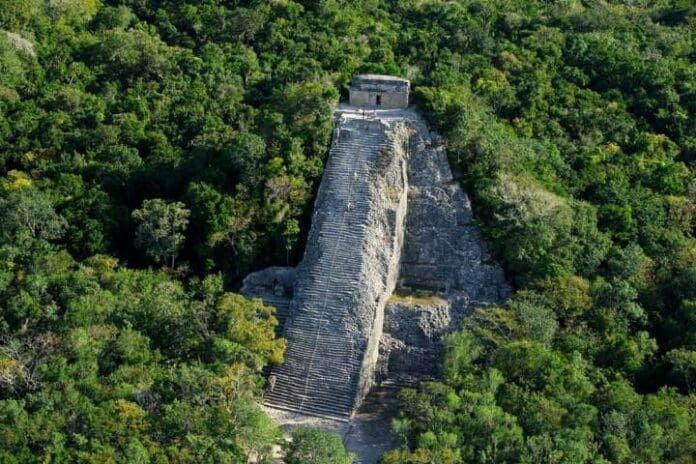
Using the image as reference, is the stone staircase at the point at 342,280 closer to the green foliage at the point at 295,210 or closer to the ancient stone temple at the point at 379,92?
the green foliage at the point at 295,210

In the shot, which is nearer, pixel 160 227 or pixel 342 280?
pixel 342 280

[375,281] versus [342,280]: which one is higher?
[375,281]

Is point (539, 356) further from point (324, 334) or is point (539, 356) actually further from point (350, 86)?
point (350, 86)

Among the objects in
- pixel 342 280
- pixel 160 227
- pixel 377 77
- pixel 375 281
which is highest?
pixel 377 77

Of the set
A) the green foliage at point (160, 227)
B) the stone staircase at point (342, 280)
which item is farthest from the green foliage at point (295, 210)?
the stone staircase at point (342, 280)

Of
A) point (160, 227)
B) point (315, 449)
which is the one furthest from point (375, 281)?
point (315, 449)

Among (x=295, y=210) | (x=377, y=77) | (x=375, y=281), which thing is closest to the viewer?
(x=375, y=281)

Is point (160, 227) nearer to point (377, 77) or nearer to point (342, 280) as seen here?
point (342, 280)

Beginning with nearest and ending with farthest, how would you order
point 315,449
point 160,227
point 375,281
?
point 315,449
point 375,281
point 160,227
